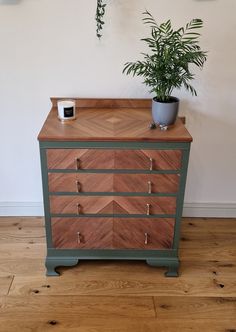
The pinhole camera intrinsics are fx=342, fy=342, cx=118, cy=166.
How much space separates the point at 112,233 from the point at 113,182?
301mm

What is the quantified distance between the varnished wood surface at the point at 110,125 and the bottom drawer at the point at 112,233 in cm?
46

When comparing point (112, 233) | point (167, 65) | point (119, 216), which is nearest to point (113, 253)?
point (112, 233)

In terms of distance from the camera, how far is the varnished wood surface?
163 cm

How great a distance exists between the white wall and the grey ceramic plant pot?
34 centimetres

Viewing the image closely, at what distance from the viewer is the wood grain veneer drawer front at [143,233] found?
71.6 inches

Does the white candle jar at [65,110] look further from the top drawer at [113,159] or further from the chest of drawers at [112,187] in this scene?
the top drawer at [113,159]

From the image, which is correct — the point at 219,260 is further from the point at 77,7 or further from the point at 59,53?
the point at 77,7

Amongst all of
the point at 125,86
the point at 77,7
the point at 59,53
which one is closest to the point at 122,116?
the point at 125,86

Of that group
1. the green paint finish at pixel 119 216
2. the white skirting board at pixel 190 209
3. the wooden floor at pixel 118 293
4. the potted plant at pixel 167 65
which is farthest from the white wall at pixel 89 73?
the green paint finish at pixel 119 216

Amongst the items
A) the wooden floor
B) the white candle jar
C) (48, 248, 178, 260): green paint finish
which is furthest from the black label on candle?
the wooden floor

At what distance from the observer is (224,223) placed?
238 cm

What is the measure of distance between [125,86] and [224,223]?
1.16 meters

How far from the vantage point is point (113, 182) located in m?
1.73

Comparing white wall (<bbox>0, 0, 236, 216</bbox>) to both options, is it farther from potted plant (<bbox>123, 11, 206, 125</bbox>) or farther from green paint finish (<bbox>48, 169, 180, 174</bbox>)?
green paint finish (<bbox>48, 169, 180, 174</bbox>)
